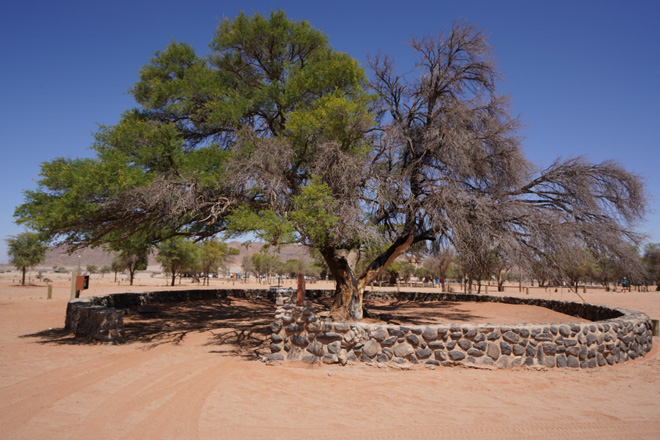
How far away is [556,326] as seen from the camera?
8656mm

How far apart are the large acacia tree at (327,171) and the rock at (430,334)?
3014 mm

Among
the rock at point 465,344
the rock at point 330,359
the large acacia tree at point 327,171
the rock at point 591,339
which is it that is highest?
the large acacia tree at point 327,171

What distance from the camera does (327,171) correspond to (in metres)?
11.9

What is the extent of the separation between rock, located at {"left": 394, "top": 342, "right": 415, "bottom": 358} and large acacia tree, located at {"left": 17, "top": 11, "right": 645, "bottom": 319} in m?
3.14

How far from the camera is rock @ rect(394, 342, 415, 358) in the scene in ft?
27.4

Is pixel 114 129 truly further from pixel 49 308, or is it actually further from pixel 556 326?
Result: pixel 556 326

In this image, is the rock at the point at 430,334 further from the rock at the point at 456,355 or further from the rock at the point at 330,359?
the rock at the point at 330,359

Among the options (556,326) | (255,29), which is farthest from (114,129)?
(556,326)

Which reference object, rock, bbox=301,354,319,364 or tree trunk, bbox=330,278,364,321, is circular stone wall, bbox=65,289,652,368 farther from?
tree trunk, bbox=330,278,364,321

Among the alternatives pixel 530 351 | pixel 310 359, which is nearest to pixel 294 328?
pixel 310 359

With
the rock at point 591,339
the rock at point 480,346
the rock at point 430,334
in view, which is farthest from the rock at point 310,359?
the rock at point 591,339

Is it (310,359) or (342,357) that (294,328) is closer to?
(310,359)

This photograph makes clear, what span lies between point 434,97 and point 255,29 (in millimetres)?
7354

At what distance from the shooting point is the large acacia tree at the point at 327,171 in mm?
10672
